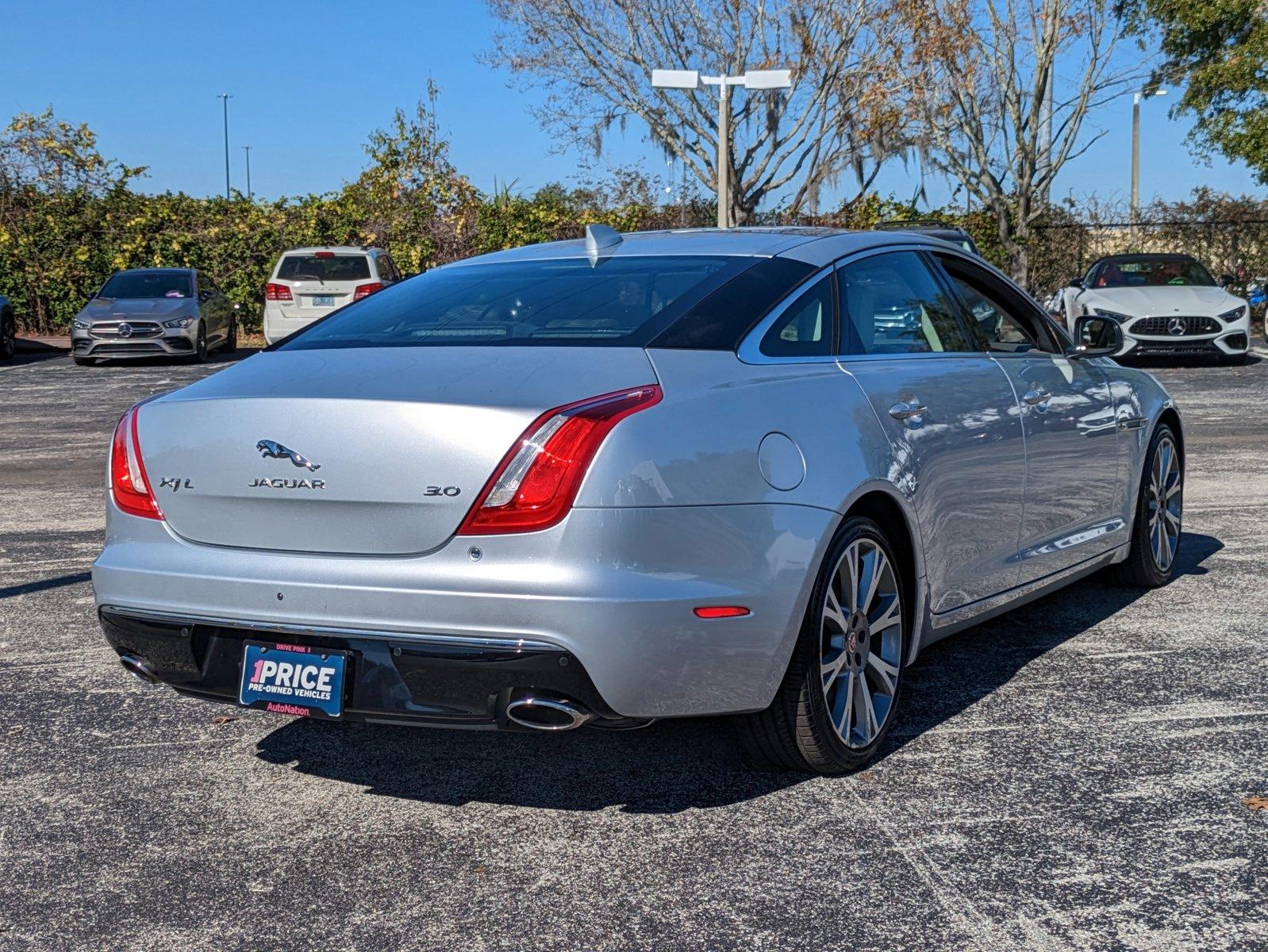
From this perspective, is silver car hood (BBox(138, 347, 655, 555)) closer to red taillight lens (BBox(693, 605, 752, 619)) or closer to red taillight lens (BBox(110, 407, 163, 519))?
red taillight lens (BBox(110, 407, 163, 519))

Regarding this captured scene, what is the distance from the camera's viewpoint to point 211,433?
379 centimetres

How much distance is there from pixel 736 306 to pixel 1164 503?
3.29 metres

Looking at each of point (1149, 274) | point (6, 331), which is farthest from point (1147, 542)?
point (6, 331)

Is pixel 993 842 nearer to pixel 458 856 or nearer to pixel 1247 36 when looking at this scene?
pixel 458 856

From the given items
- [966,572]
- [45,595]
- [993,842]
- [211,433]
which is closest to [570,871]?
[993,842]

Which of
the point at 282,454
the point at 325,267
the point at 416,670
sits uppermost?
the point at 325,267

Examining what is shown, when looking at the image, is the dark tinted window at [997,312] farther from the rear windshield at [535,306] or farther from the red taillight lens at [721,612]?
the red taillight lens at [721,612]

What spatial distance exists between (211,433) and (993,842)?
2.18m

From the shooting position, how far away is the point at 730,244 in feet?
15.5

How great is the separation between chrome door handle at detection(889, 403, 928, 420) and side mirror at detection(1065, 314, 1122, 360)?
1573 millimetres

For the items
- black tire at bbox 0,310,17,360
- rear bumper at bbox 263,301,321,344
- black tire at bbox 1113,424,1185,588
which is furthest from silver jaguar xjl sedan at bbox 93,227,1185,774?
black tire at bbox 0,310,17,360

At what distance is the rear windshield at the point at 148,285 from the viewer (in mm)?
23439

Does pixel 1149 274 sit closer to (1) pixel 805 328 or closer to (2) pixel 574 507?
(1) pixel 805 328

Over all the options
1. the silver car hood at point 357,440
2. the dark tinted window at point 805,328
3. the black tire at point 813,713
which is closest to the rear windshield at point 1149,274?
the dark tinted window at point 805,328
